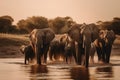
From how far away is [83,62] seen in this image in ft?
47.9

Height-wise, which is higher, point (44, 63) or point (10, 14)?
A: point (10, 14)

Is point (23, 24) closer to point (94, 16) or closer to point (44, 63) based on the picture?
point (44, 63)

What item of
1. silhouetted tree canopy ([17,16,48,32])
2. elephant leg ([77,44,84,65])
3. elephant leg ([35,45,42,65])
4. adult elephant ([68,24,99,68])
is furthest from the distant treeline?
elephant leg ([77,44,84,65])

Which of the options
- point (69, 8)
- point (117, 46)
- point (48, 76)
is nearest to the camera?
point (48, 76)

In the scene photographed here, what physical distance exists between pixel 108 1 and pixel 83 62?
263 centimetres

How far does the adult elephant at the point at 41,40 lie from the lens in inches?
602

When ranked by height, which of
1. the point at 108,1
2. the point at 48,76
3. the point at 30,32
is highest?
the point at 108,1

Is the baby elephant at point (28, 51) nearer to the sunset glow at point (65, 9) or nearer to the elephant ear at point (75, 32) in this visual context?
the sunset glow at point (65, 9)

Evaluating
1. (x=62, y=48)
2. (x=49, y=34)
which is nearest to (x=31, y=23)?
(x=49, y=34)

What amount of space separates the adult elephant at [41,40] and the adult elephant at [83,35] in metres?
1.02

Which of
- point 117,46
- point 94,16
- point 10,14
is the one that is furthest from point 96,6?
point 10,14

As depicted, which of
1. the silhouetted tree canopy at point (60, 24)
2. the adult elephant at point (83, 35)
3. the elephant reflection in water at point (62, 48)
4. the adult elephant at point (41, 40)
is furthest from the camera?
the elephant reflection in water at point (62, 48)

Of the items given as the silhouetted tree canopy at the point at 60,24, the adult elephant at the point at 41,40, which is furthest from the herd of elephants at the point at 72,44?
the silhouetted tree canopy at the point at 60,24

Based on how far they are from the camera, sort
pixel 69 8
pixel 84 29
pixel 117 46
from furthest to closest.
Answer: pixel 117 46 < pixel 69 8 < pixel 84 29
